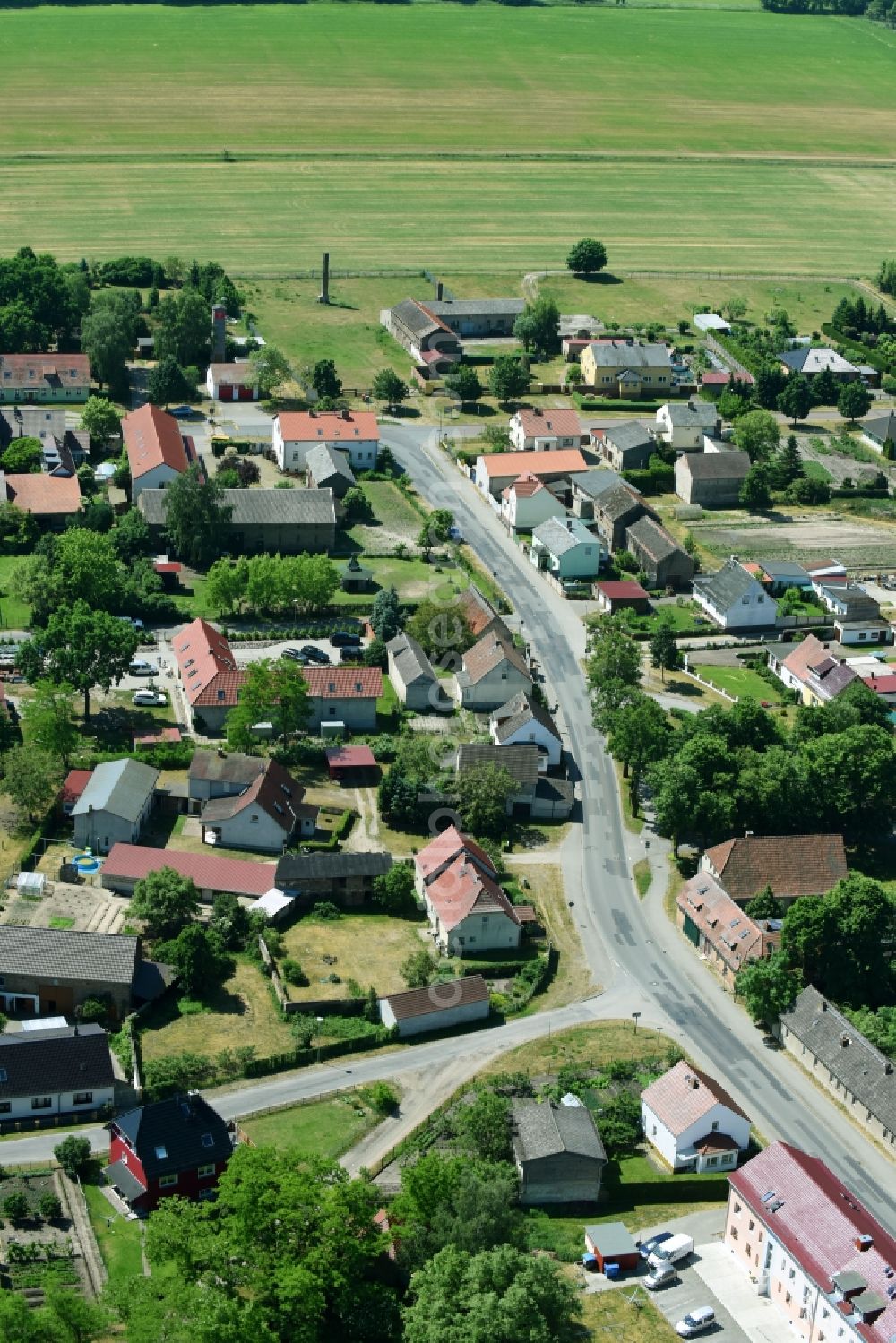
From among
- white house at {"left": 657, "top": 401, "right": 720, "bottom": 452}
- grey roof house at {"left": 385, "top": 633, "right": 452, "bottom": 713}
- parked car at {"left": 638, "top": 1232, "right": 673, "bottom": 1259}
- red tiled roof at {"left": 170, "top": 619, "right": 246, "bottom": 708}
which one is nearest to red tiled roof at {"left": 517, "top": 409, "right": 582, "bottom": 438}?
white house at {"left": 657, "top": 401, "right": 720, "bottom": 452}

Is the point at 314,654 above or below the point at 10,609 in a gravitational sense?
below

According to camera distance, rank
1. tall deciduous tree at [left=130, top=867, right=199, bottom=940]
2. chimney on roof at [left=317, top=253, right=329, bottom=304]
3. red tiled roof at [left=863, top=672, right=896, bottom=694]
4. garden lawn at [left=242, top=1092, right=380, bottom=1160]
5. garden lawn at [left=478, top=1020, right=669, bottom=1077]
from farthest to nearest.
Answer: chimney on roof at [left=317, top=253, right=329, bottom=304] < red tiled roof at [left=863, top=672, right=896, bottom=694] < tall deciduous tree at [left=130, top=867, right=199, bottom=940] < garden lawn at [left=478, top=1020, right=669, bottom=1077] < garden lawn at [left=242, top=1092, right=380, bottom=1160]

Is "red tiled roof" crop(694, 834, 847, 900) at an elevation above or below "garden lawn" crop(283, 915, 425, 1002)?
above

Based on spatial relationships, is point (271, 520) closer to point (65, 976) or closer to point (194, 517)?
point (194, 517)

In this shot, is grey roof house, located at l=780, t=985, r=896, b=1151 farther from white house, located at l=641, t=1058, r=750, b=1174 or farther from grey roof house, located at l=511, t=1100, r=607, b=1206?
grey roof house, located at l=511, t=1100, r=607, b=1206

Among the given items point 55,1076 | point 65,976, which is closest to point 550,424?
point 65,976
